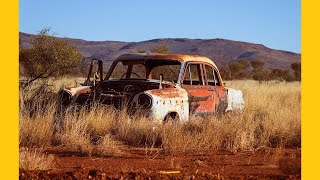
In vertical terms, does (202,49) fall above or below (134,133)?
above

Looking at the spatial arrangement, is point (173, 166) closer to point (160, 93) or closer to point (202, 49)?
point (160, 93)

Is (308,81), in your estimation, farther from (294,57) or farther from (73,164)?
→ (294,57)

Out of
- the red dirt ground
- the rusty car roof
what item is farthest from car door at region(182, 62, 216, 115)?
the red dirt ground

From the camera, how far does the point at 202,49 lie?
12300 cm

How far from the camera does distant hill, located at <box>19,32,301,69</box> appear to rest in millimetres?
118250

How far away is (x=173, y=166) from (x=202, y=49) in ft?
386

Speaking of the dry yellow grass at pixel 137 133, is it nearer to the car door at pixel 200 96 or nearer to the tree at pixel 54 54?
the car door at pixel 200 96

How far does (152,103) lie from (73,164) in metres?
2.39

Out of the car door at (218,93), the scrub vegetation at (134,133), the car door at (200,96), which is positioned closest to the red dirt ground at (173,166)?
the scrub vegetation at (134,133)

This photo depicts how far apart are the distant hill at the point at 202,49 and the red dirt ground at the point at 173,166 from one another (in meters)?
108

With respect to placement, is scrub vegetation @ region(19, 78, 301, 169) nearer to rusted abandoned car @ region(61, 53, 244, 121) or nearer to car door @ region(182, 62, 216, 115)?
rusted abandoned car @ region(61, 53, 244, 121)

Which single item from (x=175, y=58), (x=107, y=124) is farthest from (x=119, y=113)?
(x=175, y=58)

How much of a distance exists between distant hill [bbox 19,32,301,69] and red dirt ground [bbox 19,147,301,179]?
10754 centimetres

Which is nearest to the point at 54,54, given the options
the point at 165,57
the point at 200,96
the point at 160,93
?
the point at 165,57
